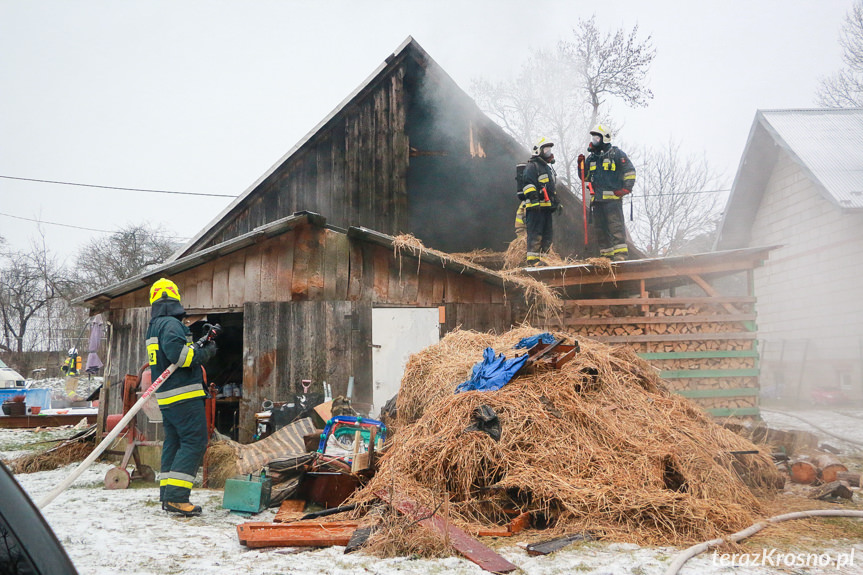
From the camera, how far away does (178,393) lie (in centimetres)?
552

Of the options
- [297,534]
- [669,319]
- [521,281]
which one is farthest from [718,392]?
[297,534]

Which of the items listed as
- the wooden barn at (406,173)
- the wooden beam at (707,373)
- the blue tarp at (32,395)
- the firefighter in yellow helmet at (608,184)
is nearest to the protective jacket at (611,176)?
the firefighter in yellow helmet at (608,184)

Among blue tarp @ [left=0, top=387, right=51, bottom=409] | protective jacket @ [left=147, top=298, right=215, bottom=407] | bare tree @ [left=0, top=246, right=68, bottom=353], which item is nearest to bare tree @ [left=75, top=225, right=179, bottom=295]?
bare tree @ [left=0, top=246, right=68, bottom=353]

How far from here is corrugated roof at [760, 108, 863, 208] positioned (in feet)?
43.2

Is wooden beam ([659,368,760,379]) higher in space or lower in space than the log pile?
lower

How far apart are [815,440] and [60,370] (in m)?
29.1

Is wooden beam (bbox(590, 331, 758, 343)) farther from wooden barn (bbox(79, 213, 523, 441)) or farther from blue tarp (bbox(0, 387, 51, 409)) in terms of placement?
blue tarp (bbox(0, 387, 51, 409))

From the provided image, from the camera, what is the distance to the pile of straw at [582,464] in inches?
175

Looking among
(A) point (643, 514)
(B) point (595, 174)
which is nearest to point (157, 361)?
(A) point (643, 514)

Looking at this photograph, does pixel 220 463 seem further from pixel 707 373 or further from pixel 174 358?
pixel 707 373

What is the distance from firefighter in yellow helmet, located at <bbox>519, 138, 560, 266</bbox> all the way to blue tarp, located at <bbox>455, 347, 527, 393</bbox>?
448 cm

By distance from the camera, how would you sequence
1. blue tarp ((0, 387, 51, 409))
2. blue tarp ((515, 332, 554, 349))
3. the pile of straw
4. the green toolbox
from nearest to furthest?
the pile of straw < the green toolbox < blue tarp ((515, 332, 554, 349)) < blue tarp ((0, 387, 51, 409))

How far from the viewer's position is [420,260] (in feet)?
30.0

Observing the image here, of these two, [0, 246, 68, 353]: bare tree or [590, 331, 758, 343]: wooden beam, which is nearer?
[590, 331, 758, 343]: wooden beam
